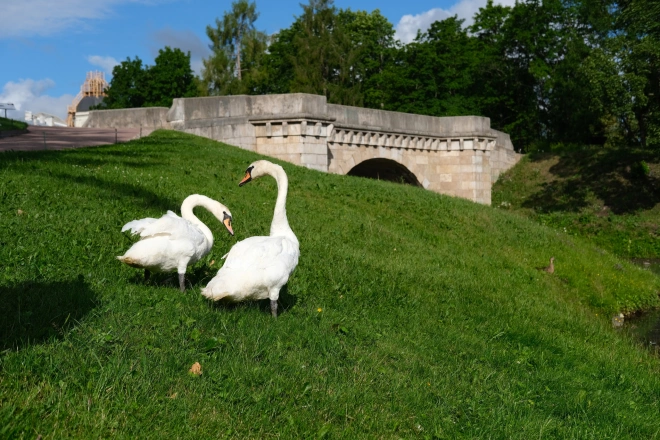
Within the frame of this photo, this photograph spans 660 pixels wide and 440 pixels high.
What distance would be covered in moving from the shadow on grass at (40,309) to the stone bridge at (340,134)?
1644 centimetres

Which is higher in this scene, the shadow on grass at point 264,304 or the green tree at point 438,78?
the green tree at point 438,78

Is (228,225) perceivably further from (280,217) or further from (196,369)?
(196,369)

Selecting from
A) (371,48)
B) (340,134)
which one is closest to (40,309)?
(340,134)

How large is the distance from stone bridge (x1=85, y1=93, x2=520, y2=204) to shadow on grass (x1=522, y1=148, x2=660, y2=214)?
4681 millimetres

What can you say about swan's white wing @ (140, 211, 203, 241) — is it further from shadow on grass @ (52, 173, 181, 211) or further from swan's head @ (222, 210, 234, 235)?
shadow on grass @ (52, 173, 181, 211)

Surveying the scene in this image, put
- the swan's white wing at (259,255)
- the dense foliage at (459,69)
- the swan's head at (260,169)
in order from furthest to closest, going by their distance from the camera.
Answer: the dense foliage at (459,69)
the swan's head at (260,169)
the swan's white wing at (259,255)

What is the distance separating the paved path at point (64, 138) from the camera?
18516 millimetres

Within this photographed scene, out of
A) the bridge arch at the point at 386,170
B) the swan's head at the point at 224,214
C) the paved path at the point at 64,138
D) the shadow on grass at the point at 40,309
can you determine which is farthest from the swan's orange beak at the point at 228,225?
the bridge arch at the point at 386,170

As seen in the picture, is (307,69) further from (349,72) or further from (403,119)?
(403,119)

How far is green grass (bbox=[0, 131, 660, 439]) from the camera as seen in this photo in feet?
15.5

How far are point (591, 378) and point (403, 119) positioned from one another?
2038 cm

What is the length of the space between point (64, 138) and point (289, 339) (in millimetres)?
16673

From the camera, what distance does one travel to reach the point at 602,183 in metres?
33.9

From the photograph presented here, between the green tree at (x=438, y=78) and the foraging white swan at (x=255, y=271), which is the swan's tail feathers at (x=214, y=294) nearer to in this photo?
the foraging white swan at (x=255, y=271)
